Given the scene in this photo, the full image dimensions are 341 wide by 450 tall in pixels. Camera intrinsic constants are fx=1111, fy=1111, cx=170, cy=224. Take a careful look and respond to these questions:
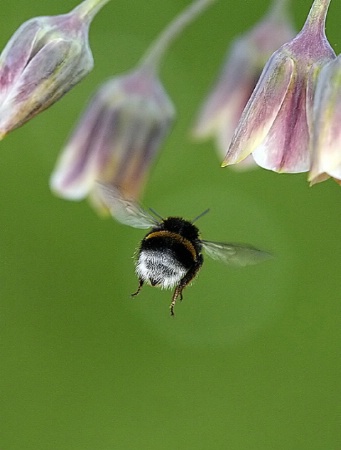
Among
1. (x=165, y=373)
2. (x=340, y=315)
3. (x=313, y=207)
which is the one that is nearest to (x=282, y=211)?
(x=313, y=207)

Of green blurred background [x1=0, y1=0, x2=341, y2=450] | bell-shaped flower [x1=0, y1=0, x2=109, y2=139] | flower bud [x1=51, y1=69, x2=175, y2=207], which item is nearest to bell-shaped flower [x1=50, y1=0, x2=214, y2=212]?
flower bud [x1=51, y1=69, x2=175, y2=207]

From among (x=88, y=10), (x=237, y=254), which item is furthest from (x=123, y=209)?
(x=88, y=10)

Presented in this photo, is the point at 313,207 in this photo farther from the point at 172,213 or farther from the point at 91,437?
the point at 91,437

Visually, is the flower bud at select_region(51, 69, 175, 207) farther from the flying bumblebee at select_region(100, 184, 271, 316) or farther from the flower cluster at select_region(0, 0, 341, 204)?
the flying bumblebee at select_region(100, 184, 271, 316)

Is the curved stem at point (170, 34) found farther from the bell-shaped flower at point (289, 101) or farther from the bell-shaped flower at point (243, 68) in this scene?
the bell-shaped flower at point (289, 101)

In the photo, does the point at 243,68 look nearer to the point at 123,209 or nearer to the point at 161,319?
the point at 123,209

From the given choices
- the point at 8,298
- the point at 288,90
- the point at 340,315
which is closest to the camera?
the point at 288,90

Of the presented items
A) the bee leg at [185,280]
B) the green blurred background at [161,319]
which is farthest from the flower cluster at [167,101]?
the green blurred background at [161,319]
